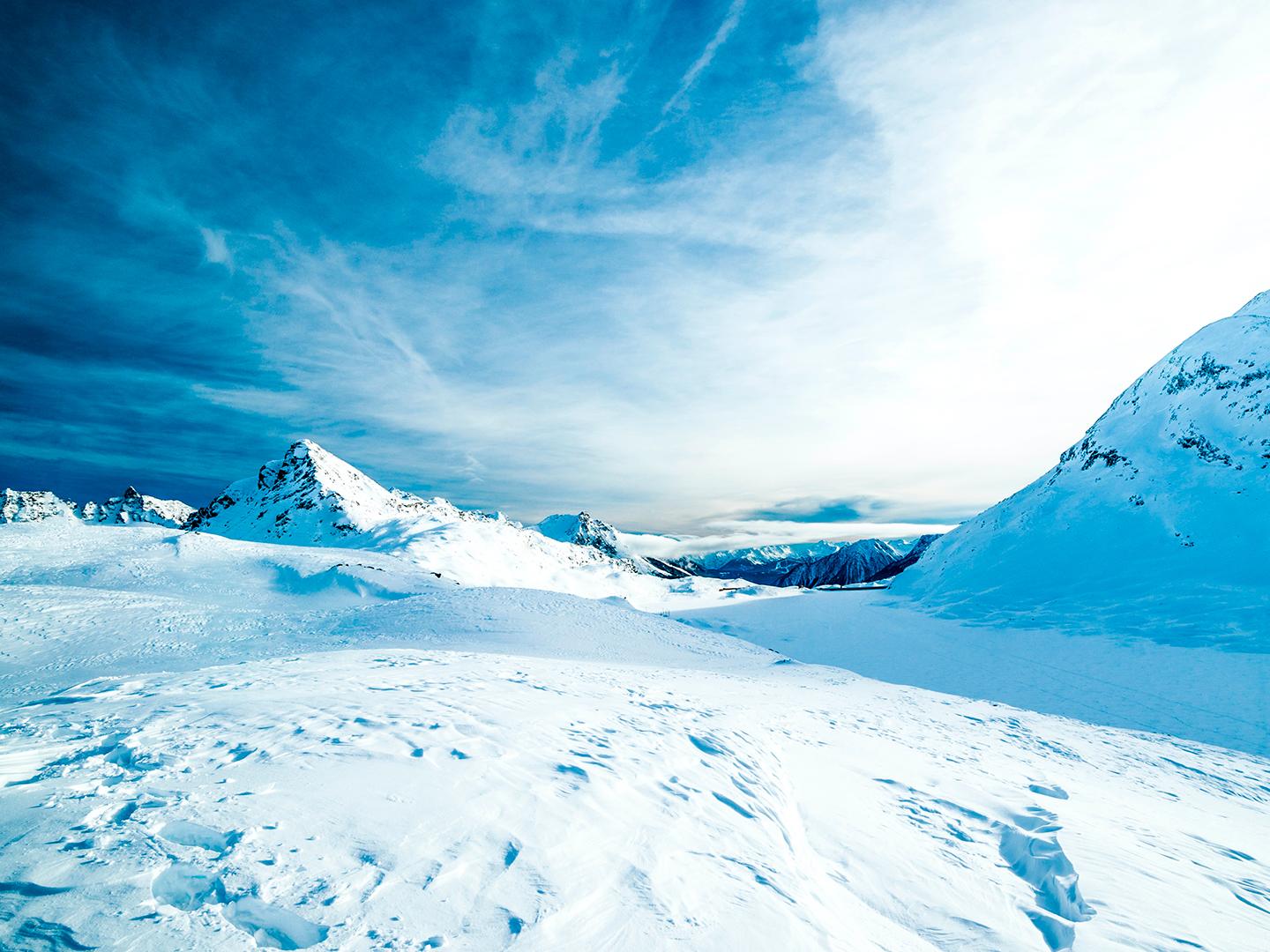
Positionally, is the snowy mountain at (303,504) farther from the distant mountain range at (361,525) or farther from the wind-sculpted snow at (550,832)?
the wind-sculpted snow at (550,832)

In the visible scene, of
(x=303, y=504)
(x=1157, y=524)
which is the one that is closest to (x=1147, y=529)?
(x=1157, y=524)

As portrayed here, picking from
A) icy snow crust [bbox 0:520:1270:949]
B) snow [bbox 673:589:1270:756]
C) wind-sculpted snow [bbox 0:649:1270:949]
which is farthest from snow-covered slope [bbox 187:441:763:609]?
wind-sculpted snow [bbox 0:649:1270:949]

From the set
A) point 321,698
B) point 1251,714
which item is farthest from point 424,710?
point 1251,714

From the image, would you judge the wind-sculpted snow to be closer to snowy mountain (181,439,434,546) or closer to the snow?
the snow

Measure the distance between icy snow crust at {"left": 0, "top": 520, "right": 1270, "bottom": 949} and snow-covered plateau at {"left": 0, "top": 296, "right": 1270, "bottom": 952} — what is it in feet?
0.10

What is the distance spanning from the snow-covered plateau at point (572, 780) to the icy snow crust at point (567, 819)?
30 mm

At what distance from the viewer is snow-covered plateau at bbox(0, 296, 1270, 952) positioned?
3168mm

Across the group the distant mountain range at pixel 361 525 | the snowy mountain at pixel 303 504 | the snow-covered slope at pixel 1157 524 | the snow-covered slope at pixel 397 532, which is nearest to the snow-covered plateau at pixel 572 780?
the snow-covered slope at pixel 1157 524

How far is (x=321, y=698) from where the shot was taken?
696 cm

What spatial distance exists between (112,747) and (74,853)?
92.8 inches

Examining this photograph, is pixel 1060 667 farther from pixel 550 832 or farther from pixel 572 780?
pixel 550 832

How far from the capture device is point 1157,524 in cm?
3034

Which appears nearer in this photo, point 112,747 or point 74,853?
point 74,853

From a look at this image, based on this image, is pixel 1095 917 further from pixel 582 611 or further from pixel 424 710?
pixel 582 611
